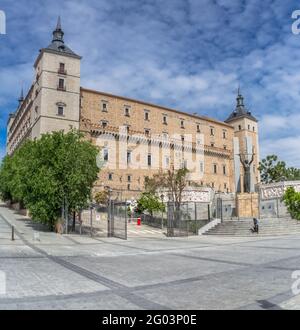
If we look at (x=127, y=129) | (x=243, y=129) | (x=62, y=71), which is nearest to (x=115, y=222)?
(x=62, y=71)

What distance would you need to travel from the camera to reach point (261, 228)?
→ 95.8 feet

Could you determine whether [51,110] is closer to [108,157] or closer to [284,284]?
[108,157]

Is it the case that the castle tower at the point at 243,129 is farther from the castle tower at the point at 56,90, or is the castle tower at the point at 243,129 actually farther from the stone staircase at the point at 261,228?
the stone staircase at the point at 261,228

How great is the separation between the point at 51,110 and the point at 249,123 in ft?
172

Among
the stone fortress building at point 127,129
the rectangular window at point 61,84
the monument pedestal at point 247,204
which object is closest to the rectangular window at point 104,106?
the stone fortress building at point 127,129

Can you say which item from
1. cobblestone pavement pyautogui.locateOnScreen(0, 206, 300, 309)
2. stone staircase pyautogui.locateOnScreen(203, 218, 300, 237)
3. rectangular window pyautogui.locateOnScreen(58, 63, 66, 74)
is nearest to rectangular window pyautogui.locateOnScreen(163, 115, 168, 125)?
rectangular window pyautogui.locateOnScreen(58, 63, 66, 74)

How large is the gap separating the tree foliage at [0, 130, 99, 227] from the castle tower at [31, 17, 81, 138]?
2961 cm

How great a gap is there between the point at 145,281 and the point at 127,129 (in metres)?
58.0

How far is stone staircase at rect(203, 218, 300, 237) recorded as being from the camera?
2864 centimetres

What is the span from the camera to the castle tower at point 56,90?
54875mm

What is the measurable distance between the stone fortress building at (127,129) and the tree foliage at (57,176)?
19348 millimetres

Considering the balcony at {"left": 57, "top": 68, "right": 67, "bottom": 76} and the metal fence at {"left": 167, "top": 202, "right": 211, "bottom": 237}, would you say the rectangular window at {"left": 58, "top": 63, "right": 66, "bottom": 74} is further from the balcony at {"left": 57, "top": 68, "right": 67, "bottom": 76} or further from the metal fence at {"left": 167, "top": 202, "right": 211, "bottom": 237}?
the metal fence at {"left": 167, "top": 202, "right": 211, "bottom": 237}

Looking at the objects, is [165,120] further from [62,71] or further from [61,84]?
[62,71]

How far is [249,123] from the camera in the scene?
89.8 metres
